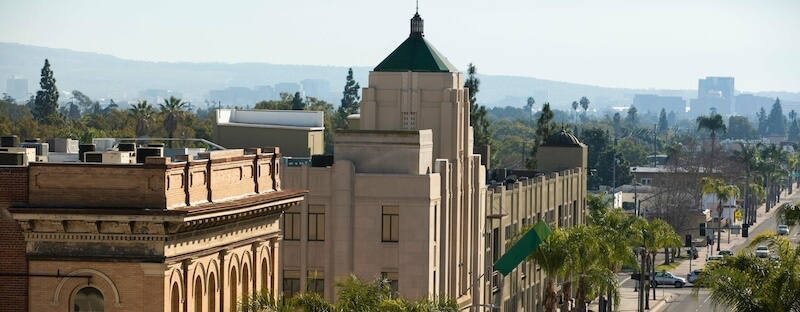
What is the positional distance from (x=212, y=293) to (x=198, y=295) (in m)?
1.39

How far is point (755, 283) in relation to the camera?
52.7 metres

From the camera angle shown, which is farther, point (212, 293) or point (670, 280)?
point (670, 280)

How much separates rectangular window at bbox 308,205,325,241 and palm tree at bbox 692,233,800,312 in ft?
70.4

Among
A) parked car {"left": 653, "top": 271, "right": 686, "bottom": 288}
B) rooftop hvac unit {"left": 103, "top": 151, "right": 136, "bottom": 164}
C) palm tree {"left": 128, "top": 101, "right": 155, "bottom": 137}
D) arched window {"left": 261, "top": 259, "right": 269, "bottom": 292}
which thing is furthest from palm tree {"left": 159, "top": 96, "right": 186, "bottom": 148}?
rooftop hvac unit {"left": 103, "top": 151, "right": 136, "bottom": 164}

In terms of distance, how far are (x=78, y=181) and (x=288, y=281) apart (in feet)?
108

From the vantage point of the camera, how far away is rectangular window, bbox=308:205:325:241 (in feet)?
234

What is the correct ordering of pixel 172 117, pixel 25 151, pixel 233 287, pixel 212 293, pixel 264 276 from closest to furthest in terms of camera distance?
1. pixel 25 151
2. pixel 212 293
3. pixel 233 287
4. pixel 264 276
5. pixel 172 117

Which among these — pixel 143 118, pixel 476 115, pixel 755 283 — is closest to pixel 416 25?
pixel 755 283

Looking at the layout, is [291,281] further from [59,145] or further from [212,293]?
[212,293]

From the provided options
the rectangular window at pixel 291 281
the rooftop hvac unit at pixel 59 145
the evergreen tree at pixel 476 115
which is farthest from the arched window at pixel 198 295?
the evergreen tree at pixel 476 115

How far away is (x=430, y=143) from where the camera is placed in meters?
71.4

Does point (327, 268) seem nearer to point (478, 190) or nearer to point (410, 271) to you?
point (410, 271)

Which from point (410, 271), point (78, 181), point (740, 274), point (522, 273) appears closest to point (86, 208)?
point (78, 181)

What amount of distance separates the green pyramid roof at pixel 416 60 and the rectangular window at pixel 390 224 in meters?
7.79
